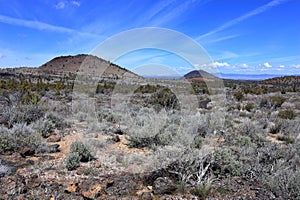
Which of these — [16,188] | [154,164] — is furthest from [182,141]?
[16,188]

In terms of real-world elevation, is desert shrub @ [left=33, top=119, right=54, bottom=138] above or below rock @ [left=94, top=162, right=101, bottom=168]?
above

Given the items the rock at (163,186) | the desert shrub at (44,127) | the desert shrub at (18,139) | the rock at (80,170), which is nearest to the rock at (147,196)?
the rock at (163,186)

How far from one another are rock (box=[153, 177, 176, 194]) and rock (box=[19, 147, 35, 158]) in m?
3.26

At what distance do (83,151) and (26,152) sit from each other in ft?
4.49

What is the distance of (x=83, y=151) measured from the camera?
5328mm

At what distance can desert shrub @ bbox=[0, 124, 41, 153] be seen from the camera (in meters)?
5.71

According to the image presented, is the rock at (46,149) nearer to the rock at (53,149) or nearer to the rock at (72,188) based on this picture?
the rock at (53,149)

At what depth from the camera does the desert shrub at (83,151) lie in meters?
5.22

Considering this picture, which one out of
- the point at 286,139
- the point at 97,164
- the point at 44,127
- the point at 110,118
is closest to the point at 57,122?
the point at 44,127

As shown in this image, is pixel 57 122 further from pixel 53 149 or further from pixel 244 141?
pixel 244 141

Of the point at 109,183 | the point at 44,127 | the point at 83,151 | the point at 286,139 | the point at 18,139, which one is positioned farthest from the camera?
the point at 44,127

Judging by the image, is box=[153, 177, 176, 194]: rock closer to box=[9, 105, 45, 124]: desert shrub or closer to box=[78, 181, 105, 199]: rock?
box=[78, 181, 105, 199]: rock

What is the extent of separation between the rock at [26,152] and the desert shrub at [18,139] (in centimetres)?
40

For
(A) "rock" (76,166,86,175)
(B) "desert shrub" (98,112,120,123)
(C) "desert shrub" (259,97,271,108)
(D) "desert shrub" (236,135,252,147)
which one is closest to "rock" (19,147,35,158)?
(A) "rock" (76,166,86,175)
